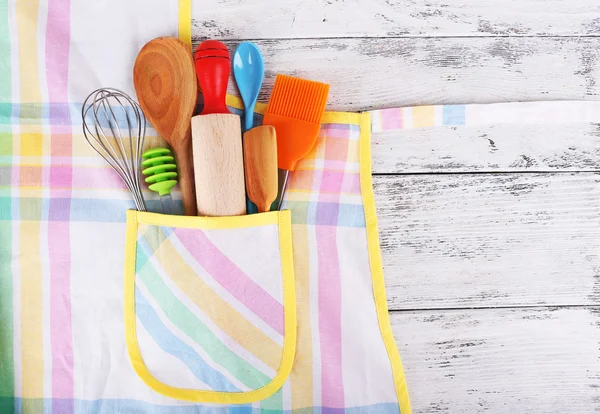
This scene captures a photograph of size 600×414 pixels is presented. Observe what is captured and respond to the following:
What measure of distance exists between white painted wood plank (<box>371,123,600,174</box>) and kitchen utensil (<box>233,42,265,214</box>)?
166 mm

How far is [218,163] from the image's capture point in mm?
570

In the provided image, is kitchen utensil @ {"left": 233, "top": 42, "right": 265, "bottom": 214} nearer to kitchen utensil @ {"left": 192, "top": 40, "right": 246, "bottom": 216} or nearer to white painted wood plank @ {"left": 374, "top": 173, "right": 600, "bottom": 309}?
kitchen utensil @ {"left": 192, "top": 40, "right": 246, "bottom": 216}

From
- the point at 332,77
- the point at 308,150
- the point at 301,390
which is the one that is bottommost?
the point at 301,390

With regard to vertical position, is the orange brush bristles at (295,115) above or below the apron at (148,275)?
above

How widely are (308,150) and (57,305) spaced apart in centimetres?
37

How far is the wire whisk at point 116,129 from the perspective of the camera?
2.01 feet

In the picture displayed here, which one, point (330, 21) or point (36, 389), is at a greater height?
point (330, 21)

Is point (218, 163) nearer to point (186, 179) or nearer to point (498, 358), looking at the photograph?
point (186, 179)

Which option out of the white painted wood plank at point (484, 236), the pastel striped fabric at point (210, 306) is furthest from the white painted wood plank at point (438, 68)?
the pastel striped fabric at point (210, 306)

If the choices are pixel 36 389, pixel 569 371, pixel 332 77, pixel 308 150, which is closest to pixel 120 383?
pixel 36 389

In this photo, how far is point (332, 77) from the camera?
0.65 meters

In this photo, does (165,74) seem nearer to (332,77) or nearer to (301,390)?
(332,77)

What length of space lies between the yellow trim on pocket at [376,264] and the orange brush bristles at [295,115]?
0.07m

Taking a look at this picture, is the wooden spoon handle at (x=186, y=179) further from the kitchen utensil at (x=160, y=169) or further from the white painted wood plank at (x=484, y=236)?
the white painted wood plank at (x=484, y=236)
